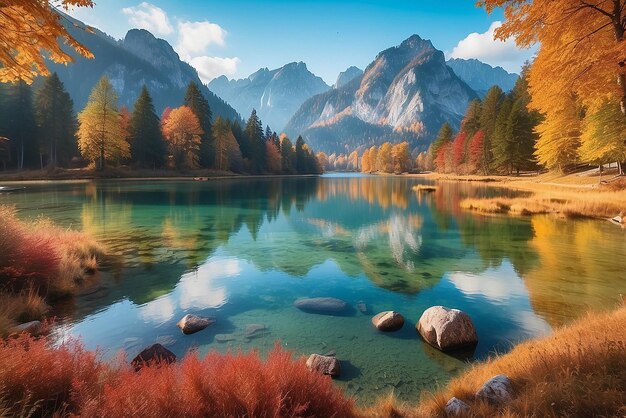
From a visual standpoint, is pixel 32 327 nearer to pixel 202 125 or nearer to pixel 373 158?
pixel 202 125

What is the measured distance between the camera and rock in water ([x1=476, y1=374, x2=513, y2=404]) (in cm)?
457

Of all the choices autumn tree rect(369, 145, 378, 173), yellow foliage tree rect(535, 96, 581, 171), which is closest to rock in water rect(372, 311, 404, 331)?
yellow foliage tree rect(535, 96, 581, 171)

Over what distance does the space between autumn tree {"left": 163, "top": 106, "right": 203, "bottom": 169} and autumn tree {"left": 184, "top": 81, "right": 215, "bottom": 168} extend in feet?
14.1

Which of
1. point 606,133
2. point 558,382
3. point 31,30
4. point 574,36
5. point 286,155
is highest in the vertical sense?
point 286,155

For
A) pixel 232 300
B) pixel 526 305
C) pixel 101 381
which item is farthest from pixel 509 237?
pixel 101 381

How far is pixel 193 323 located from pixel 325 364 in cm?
384

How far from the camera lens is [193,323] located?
8.66 meters

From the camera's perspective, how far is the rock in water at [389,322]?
28.6ft

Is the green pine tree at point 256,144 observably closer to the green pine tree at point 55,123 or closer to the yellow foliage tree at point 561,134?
the green pine tree at point 55,123

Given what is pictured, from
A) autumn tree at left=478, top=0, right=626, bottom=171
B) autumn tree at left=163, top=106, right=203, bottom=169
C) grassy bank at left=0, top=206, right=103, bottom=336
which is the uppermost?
autumn tree at left=163, top=106, right=203, bottom=169

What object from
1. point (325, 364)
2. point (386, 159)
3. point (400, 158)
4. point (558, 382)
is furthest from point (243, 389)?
point (386, 159)

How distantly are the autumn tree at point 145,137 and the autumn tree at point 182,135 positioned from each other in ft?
6.43

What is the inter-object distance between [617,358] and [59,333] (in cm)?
1078

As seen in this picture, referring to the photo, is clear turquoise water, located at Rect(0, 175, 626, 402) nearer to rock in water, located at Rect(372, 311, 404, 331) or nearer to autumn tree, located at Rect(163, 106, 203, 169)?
rock in water, located at Rect(372, 311, 404, 331)
